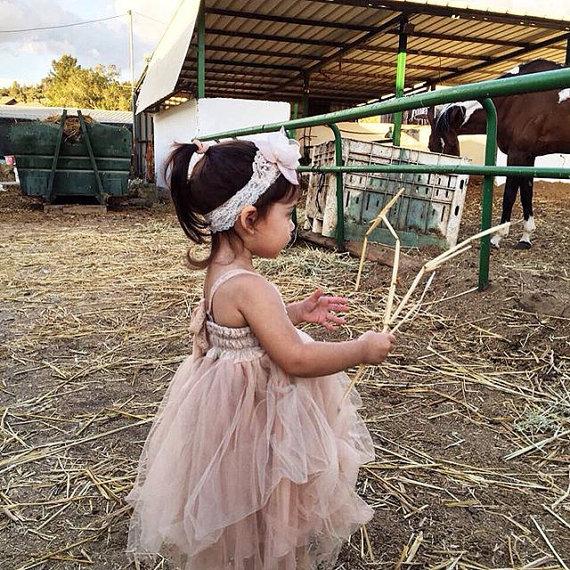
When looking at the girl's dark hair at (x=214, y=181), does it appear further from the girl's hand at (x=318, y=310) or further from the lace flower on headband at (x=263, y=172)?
the girl's hand at (x=318, y=310)

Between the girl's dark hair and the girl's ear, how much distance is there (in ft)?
0.07

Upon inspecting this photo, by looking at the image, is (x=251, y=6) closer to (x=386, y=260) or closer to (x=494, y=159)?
(x=386, y=260)

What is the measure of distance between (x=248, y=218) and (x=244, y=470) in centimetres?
55

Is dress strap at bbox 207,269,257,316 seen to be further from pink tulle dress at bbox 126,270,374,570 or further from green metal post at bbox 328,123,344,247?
green metal post at bbox 328,123,344,247

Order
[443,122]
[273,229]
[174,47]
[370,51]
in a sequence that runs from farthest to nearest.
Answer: [370,51]
[174,47]
[443,122]
[273,229]

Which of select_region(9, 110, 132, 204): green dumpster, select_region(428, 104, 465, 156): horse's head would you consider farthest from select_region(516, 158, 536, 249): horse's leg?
select_region(9, 110, 132, 204): green dumpster

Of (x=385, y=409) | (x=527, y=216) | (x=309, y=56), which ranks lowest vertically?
(x=385, y=409)

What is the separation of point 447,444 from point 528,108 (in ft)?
13.9

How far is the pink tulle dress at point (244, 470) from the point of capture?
1.14 m

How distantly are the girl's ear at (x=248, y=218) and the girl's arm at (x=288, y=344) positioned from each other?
0.12 meters

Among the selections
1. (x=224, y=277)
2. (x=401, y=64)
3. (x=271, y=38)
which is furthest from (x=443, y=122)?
(x=224, y=277)

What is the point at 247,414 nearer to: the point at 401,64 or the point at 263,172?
the point at 263,172

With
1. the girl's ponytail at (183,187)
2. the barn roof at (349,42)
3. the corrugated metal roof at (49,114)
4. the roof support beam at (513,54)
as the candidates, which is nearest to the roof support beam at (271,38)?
the barn roof at (349,42)

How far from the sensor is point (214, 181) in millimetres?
1207
